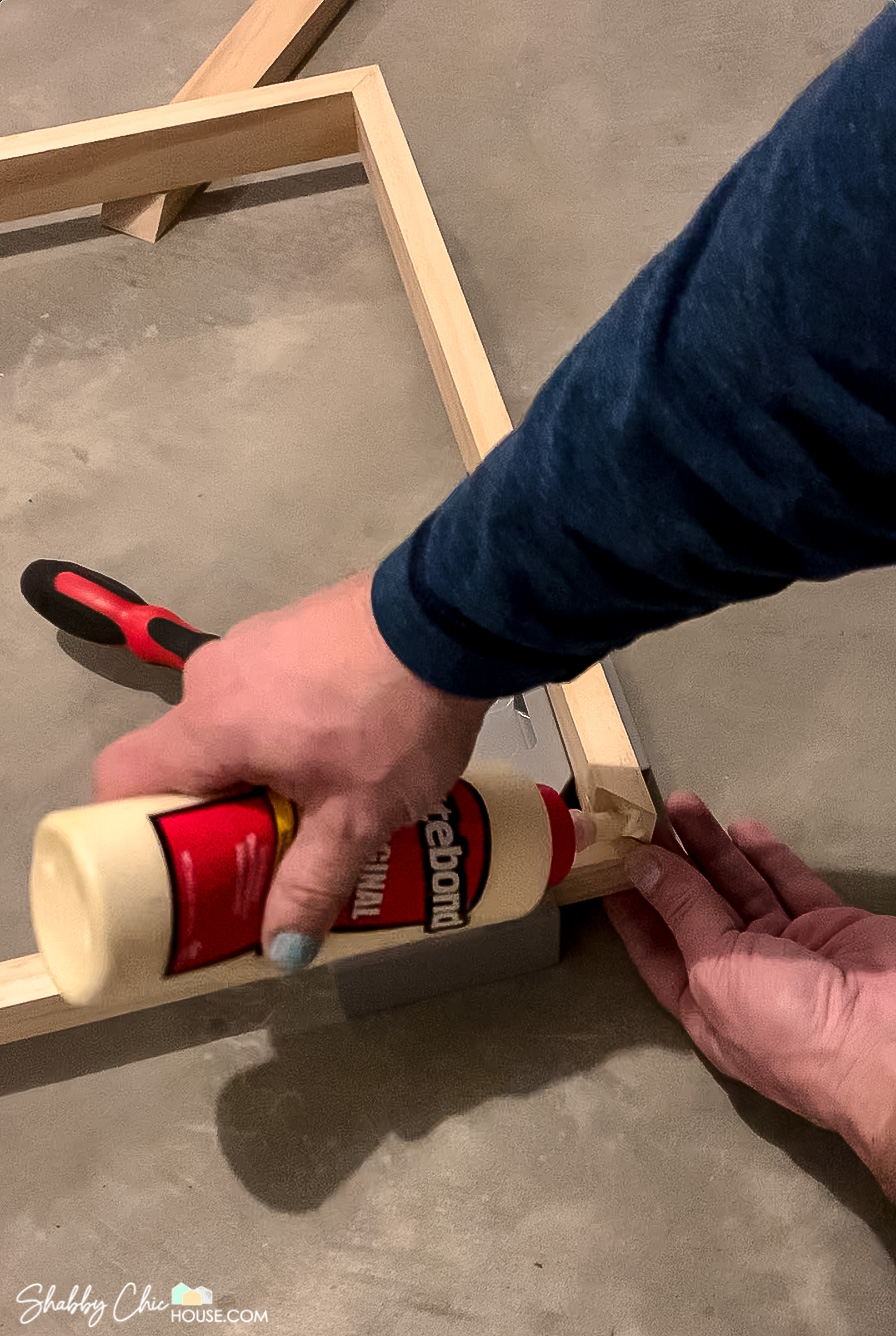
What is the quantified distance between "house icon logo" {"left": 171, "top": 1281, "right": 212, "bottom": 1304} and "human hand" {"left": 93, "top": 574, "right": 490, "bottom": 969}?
0.32m

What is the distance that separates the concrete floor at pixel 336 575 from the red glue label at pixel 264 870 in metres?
0.23

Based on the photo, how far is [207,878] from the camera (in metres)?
0.49

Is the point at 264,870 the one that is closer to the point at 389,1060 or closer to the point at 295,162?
the point at 389,1060

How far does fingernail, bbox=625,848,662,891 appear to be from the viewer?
2.37 ft

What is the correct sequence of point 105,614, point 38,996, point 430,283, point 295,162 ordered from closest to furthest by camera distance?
point 38,996, point 105,614, point 430,283, point 295,162

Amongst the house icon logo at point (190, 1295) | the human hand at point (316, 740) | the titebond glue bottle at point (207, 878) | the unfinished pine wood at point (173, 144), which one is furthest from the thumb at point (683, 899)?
the unfinished pine wood at point (173, 144)

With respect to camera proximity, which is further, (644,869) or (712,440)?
(644,869)

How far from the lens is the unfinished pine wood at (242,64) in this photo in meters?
1.09

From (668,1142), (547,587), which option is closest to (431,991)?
(668,1142)

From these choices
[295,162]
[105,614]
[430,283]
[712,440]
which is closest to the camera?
[712,440]

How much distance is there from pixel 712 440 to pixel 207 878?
0.97ft

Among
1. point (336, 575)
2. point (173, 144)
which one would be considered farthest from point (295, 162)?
point (336, 575)

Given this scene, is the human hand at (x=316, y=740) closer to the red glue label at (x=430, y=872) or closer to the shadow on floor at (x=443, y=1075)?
the red glue label at (x=430, y=872)

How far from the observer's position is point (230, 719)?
0.48 meters
